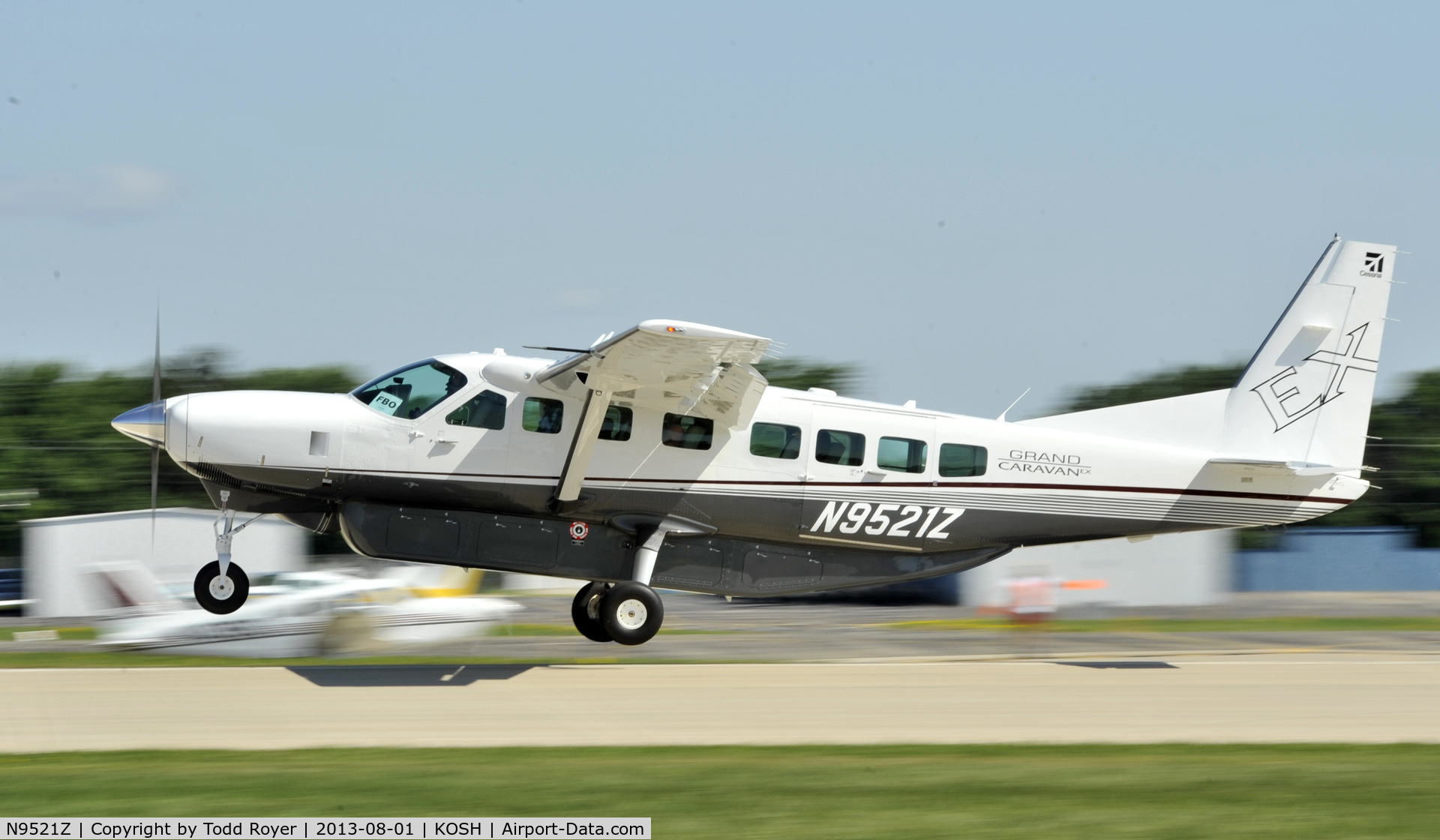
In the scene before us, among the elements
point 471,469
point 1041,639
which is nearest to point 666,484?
point 471,469

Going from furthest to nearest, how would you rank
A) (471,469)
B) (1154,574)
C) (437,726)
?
(1154,574)
(471,469)
(437,726)

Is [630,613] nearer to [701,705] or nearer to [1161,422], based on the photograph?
[701,705]

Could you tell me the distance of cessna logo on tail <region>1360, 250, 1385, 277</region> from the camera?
15922 mm

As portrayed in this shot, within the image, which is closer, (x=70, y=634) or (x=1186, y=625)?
(x=70, y=634)

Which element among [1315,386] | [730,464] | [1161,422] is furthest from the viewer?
[1315,386]

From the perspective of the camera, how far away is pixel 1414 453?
50.5 meters

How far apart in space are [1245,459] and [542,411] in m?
8.69

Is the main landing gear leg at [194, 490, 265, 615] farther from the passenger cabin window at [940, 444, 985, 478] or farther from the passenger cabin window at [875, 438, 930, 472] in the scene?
the passenger cabin window at [940, 444, 985, 478]

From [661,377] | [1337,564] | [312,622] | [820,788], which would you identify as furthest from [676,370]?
[1337,564]

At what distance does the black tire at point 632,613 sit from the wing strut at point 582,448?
1272 millimetres

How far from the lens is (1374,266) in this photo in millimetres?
15930

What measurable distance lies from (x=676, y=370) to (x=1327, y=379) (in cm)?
864

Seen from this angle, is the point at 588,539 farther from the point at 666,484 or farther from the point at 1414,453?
the point at 1414,453
